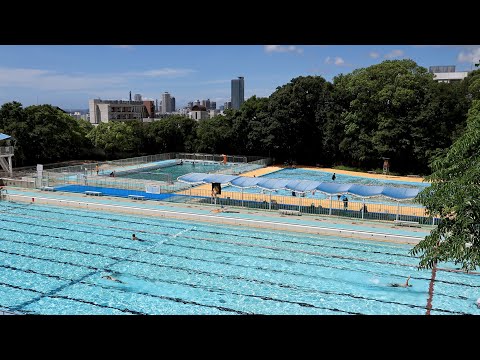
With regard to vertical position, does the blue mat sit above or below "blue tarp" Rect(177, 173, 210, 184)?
below

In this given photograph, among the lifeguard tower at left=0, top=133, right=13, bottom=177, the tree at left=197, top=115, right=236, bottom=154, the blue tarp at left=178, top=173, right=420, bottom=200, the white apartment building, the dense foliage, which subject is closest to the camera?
the blue tarp at left=178, top=173, right=420, bottom=200

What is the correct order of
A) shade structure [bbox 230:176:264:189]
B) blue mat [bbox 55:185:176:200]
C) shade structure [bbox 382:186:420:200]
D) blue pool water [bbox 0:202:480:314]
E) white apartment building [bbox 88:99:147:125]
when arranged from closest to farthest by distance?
blue pool water [bbox 0:202:480:314], shade structure [bbox 382:186:420:200], shade structure [bbox 230:176:264:189], blue mat [bbox 55:185:176:200], white apartment building [bbox 88:99:147:125]

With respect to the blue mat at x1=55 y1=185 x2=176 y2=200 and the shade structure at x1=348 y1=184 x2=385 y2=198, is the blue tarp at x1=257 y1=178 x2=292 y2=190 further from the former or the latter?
the blue mat at x1=55 y1=185 x2=176 y2=200

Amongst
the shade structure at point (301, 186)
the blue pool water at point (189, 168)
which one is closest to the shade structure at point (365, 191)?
the shade structure at point (301, 186)

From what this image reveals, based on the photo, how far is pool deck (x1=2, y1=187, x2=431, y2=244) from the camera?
63.5 feet

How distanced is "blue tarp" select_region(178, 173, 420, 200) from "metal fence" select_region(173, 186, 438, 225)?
59 cm

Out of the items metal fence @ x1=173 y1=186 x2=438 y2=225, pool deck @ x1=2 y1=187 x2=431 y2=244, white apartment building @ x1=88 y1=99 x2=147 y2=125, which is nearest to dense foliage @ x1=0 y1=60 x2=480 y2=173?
pool deck @ x1=2 y1=187 x2=431 y2=244

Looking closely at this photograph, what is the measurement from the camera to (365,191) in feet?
74.0

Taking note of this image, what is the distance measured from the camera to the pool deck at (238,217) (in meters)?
19.3

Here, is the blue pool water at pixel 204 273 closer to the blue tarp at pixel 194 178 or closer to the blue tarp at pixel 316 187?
the blue tarp at pixel 316 187

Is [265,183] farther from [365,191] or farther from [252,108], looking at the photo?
[252,108]

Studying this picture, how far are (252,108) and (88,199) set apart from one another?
88.7ft
